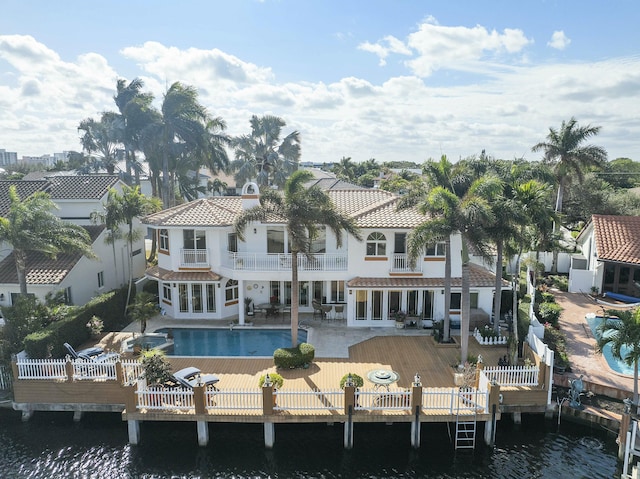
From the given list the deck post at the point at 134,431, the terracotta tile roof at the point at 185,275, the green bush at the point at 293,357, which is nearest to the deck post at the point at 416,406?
the green bush at the point at 293,357

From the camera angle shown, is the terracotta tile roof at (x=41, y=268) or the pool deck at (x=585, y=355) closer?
the pool deck at (x=585, y=355)

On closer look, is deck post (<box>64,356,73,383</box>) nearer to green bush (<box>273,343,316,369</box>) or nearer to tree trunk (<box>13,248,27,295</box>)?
tree trunk (<box>13,248,27,295</box>)

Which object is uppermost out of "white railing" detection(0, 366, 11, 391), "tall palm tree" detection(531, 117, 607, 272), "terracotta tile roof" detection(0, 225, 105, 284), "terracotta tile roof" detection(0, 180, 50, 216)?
"tall palm tree" detection(531, 117, 607, 272)

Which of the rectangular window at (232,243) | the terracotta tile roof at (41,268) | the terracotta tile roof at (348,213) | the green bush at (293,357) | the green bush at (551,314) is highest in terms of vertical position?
the terracotta tile roof at (348,213)

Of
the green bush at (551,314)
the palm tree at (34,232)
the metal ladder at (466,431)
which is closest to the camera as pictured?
the metal ladder at (466,431)

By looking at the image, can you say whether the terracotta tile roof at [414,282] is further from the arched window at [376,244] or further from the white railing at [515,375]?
the white railing at [515,375]

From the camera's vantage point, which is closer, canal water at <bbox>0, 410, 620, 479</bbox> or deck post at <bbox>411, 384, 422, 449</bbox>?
canal water at <bbox>0, 410, 620, 479</bbox>

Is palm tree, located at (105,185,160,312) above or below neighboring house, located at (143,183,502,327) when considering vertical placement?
above

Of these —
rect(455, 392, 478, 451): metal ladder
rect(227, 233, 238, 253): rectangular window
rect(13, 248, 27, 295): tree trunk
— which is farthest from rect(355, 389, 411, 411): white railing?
rect(13, 248, 27, 295): tree trunk
